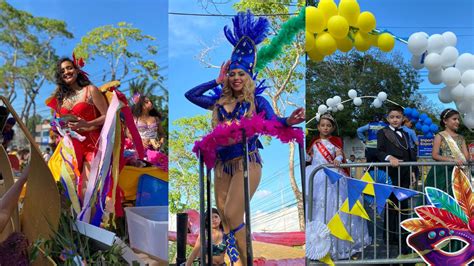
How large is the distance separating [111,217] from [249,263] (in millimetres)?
790

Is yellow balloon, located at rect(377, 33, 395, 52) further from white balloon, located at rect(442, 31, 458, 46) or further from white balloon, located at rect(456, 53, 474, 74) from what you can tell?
white balloon, located at rect(456, 53, 474, 74)

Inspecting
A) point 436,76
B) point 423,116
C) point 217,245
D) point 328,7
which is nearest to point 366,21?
point 328,7

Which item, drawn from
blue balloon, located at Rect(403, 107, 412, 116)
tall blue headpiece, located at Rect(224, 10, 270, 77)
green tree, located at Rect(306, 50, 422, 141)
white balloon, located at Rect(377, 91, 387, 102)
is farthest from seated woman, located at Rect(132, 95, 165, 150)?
blue balloon, located at Rect(403, 107, 412, 116)

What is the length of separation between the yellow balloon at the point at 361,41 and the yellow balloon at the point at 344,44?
0.04 m

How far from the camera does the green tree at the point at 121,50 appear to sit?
3863 millimetres

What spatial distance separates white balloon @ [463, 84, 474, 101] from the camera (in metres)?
3.26

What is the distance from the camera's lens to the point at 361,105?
360 centimetres

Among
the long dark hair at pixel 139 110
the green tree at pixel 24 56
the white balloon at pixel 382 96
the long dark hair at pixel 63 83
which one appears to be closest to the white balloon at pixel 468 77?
the white balloon at pixel 382 96

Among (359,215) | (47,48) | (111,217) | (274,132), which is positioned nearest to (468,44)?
(359,215)

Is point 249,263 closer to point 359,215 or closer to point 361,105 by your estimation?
point 359,215

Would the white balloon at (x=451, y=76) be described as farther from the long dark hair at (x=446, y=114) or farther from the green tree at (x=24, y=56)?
the green tree at (x=24, y=56)

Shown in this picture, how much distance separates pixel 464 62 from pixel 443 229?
3.26ft

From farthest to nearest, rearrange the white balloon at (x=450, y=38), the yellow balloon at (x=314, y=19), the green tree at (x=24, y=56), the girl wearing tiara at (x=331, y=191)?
1. the green tree at (x=24, y=56)
2. the girl wearing tiara at (x=331, y=191)
3. the white balloon at (x=450, y=38)
4. the yellow balloon at (x=314, y=19)

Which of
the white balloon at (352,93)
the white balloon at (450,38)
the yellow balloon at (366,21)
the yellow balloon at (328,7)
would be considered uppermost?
the yellow balloon at (328,7)
